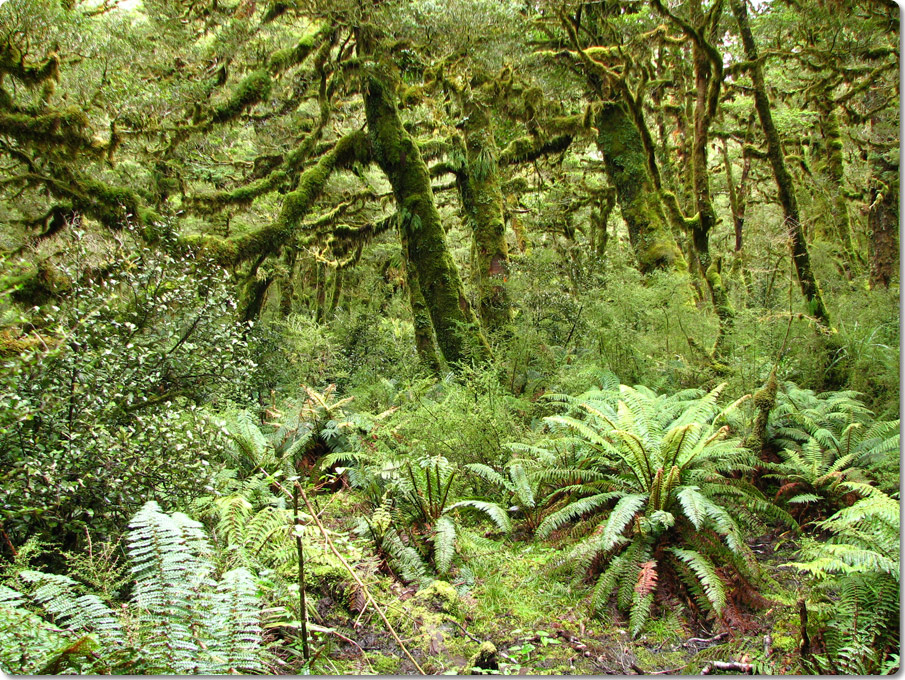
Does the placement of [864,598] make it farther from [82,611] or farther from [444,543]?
[82,611]

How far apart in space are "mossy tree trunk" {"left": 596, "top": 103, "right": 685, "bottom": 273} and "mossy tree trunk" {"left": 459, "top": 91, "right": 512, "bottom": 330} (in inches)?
91.6

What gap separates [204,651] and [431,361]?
7.89 metres

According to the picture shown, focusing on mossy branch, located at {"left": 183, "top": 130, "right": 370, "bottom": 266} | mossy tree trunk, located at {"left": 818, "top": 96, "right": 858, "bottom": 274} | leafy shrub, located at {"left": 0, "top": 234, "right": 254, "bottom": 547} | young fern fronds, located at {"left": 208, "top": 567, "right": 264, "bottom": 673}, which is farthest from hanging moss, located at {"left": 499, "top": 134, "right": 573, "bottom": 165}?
young fern fronds, located at {"left": 208, "top": 567, "right": 264, "bottom": 673}

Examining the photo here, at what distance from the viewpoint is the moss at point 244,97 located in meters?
9.20

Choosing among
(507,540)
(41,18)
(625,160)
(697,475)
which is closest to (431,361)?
(625,160)

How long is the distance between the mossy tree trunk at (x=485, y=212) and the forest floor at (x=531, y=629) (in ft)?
22.1

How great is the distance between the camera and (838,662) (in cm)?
261

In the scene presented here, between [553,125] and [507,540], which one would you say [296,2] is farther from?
[507,540]

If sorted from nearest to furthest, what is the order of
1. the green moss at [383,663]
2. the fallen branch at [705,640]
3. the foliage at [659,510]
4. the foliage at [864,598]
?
the foliage at [864,598] < the green moss at [383,663] < the fallen branch at [705,640] < the foliage at [659,510]

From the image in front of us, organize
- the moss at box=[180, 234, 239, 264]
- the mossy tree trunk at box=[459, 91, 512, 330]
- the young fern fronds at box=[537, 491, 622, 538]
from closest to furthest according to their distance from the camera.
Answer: the young fern fronds at box=[537, 491, 622, 538]
the moss at box=[180, 234, 239, 264]
the mossy tree trunk at box=[459, 91, 512, 330]

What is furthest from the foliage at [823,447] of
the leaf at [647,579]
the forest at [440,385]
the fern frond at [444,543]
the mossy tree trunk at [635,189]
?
the mossy tree trunk at [635,189]

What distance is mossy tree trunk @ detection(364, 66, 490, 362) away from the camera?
28.6 feet

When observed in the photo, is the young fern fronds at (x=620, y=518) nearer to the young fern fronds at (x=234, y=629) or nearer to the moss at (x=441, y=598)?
the moss at (x=441, y=598)

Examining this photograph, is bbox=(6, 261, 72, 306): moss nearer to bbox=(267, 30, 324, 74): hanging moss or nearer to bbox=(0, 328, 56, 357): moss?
bbox=(0, 328, 56, 357): moss
